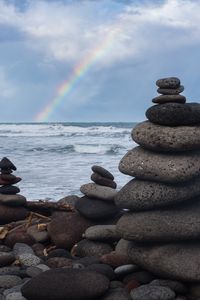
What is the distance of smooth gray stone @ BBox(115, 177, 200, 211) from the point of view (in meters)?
6.91

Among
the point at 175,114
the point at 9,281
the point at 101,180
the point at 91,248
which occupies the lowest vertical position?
the point at 9,281

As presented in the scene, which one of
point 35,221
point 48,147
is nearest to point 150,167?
point 35,221

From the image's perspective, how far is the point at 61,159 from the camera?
27.6 meters

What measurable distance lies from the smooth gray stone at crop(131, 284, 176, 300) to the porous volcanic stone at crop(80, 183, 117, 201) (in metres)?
2.59

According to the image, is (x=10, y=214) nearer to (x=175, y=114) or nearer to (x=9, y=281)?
(x=9, y=281)

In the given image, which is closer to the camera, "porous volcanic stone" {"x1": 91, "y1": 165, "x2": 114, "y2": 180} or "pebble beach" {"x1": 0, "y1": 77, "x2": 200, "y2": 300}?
"pebble beach" {"x1": 0, "y1": 77, "x2": 200, "y2": 300}

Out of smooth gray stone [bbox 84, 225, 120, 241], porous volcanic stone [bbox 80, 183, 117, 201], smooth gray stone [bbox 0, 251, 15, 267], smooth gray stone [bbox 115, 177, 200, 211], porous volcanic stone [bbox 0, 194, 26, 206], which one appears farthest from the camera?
porous volcanic stone [bbox 0, 194, 26, 206]

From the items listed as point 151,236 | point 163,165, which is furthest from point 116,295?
point 163,165

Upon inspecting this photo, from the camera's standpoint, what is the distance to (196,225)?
6875 mm

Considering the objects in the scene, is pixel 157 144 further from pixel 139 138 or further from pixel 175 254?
pixel 175 254

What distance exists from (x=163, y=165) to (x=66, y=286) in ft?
6.43

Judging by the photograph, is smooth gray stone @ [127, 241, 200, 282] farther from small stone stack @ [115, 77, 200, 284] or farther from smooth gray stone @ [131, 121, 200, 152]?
smooth gray stone @ [131, 121, 200, 152]

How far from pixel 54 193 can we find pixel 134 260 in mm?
8760

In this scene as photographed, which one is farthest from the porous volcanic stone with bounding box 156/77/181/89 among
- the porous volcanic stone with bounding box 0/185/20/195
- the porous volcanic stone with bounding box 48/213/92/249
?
the porous volcanic stone with bounding box 0/185/20/195
